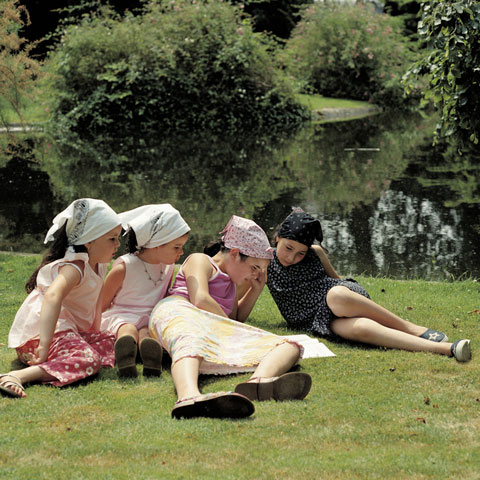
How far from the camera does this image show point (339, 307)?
180 inches

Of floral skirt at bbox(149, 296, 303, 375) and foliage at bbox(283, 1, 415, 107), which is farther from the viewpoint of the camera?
foliage at bbox(283, 1, 415, 107)

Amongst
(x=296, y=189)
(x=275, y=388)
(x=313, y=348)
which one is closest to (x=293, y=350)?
(x=275, y=388)

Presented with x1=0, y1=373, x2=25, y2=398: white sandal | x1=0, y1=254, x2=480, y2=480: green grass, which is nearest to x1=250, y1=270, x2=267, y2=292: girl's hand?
x1=0, y1=254, x2=480, y2=480: green grass

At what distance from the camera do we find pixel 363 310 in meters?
4.51

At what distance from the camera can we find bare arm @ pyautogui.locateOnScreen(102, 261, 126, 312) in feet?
14.8

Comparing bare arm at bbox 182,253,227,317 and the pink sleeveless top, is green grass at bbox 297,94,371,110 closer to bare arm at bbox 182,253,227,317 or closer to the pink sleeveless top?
the pink sleeveless top

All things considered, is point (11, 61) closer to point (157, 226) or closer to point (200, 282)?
point (157, 226)

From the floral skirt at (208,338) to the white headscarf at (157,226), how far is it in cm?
36

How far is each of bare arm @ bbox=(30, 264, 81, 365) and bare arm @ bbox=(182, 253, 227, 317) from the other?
0.68 m

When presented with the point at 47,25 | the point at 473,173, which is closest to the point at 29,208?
the point at 473,173

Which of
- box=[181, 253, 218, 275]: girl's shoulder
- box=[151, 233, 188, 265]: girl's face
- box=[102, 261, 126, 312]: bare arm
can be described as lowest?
box=[102, 261, 126, 312]: bare arm

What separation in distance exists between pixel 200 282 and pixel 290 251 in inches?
29.2

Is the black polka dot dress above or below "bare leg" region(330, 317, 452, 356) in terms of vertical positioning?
above

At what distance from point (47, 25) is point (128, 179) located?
18686mm
